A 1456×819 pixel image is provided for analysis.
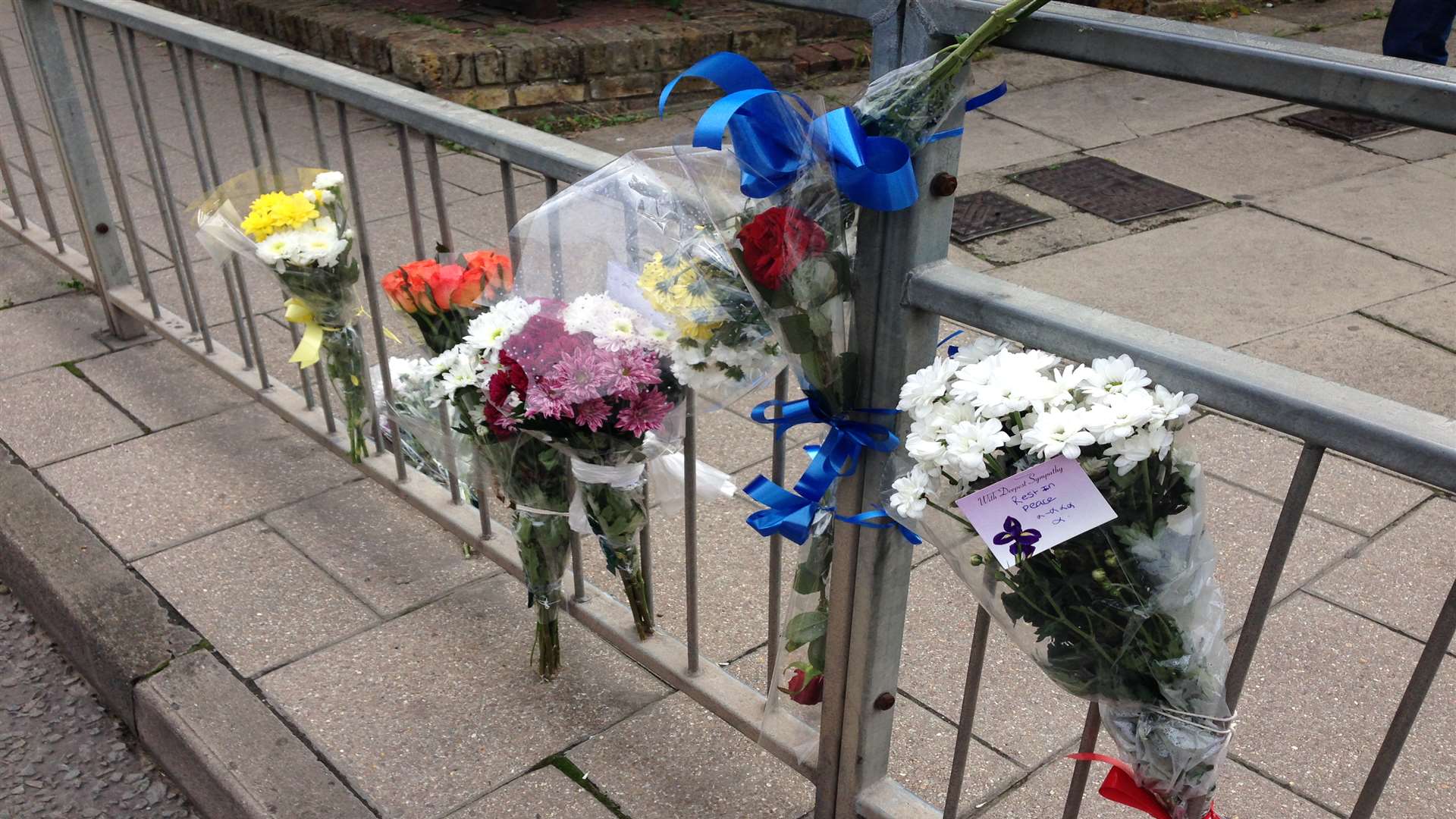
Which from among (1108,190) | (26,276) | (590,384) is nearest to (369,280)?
(590,384)

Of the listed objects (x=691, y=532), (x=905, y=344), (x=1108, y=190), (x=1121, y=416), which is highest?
(x=1121, y=416)

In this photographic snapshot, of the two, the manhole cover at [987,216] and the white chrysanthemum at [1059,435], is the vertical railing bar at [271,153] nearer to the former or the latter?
the white chrysanthemum at [1059,435]

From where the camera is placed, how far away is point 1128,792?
64.7 inches

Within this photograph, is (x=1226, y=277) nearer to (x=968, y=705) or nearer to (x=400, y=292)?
(x=968, y=705)

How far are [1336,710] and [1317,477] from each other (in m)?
1.13

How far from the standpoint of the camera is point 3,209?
4.93 m

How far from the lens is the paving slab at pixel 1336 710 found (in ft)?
8.09

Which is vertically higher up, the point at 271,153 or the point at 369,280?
the point at 271,153

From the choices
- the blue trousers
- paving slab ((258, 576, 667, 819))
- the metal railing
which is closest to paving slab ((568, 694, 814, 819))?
paving slab ((258, 576, 667, 819))

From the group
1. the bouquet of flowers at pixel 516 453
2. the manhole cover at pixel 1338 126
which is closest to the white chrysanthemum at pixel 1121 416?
the bouquet of flowers at pixel 516 453

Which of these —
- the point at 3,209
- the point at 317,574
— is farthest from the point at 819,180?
the point at 3,209

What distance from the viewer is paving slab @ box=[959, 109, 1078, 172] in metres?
6.22

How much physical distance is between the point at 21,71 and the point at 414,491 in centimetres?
663

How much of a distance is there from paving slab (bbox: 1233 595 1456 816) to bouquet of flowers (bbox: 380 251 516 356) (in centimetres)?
184
